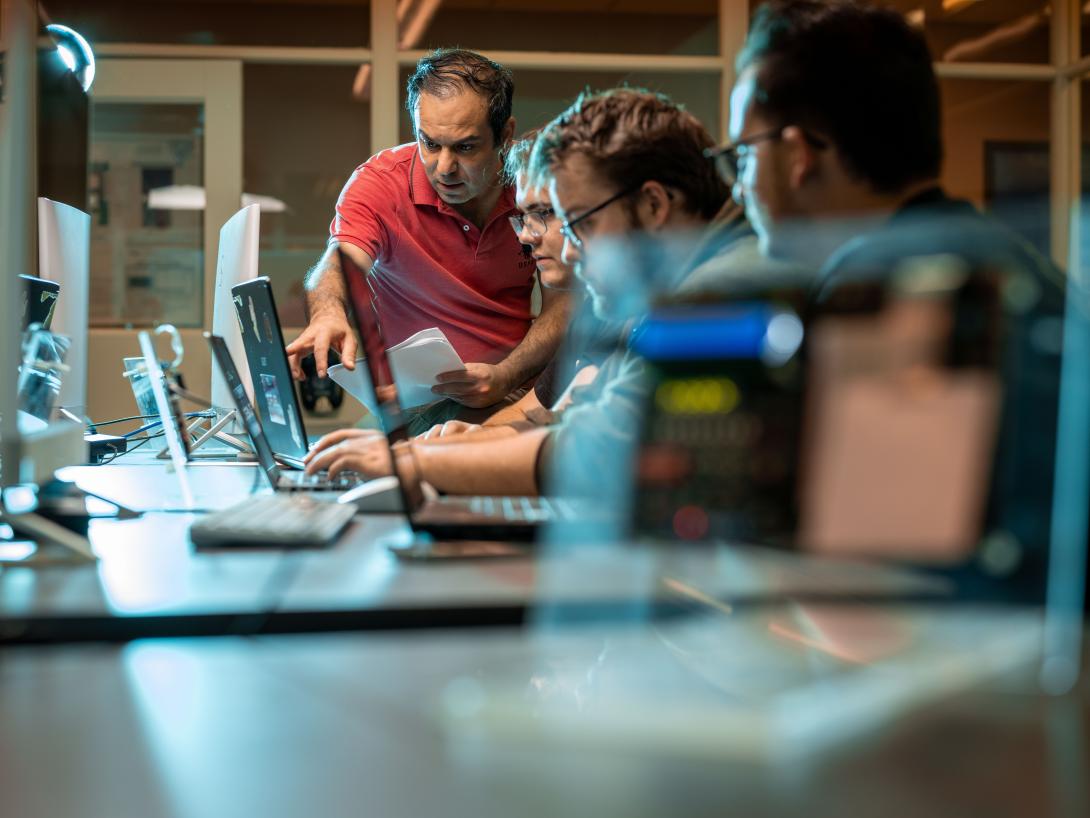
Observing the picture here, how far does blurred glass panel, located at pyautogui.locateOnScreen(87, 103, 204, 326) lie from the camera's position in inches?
196

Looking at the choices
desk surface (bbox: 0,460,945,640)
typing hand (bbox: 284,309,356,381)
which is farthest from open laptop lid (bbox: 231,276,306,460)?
desk surface (bbox: 0,460,945,640)

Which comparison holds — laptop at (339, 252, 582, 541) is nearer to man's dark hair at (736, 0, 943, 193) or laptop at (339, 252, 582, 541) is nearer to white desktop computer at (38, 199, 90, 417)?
man's dark hair at (736, 0, 943, 193)

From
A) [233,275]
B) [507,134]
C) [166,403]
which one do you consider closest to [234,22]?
[507,134]

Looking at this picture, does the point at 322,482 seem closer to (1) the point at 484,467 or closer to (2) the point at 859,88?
(1) the point at 484,467

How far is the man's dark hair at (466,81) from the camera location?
2.12 meters

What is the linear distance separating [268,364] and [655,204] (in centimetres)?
70

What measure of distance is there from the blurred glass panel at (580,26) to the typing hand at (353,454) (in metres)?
4.05

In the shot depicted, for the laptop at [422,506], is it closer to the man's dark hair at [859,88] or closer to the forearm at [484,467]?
the forearm at [484,467]

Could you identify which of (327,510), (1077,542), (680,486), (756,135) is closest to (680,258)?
(680,486)

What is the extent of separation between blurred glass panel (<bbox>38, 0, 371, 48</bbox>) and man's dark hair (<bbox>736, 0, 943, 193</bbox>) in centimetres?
462

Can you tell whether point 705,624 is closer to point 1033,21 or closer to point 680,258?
point 680,258

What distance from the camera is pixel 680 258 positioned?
1.73 ft

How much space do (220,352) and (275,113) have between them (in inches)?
157

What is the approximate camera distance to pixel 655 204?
1.24 m
